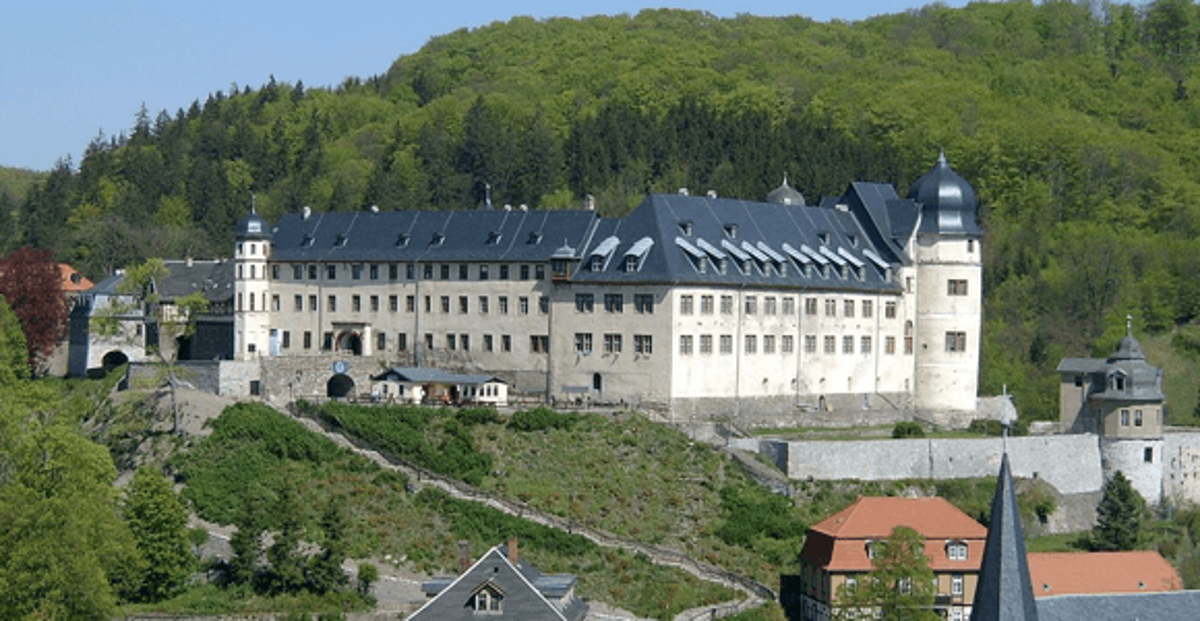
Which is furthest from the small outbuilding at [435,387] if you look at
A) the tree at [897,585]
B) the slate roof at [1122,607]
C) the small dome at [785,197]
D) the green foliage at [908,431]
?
the slate roof at [1122,607]

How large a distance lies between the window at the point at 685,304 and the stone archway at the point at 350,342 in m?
16.9

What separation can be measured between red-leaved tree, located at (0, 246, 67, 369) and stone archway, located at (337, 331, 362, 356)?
Answer: 1596cm

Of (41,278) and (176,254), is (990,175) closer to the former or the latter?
(176,254)

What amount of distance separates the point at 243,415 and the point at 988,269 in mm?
59059

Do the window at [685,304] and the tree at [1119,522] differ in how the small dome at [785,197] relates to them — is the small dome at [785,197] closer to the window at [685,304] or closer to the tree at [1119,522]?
the window at [685,304]

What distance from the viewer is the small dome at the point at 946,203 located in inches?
3671

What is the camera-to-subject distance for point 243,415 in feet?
257

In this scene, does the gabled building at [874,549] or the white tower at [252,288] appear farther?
the white tower at [252,288]

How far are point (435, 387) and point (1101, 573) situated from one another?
28.5 meters

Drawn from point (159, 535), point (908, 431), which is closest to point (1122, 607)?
point (908, 431)

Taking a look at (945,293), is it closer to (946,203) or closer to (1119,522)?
(946,203)

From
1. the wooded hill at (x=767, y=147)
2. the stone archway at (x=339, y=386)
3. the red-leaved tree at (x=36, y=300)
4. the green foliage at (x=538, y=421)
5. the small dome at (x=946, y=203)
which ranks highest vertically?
the wooded hill at (x=767, y=147)

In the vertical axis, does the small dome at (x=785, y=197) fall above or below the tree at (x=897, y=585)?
above

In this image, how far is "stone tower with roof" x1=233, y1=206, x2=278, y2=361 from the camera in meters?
94.0
